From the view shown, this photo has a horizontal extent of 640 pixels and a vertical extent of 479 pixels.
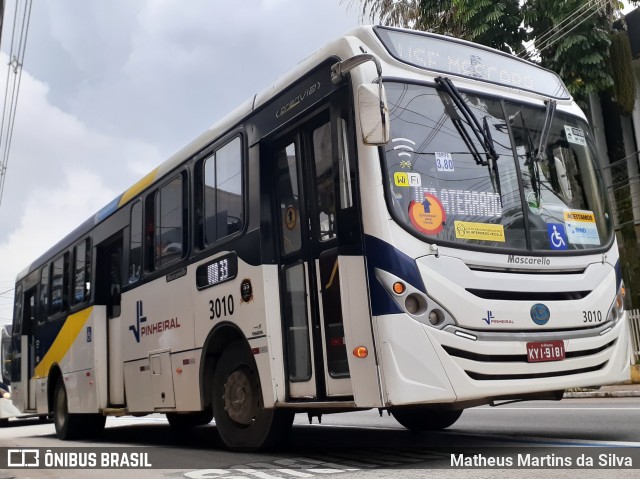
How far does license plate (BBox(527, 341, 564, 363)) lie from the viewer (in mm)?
6328

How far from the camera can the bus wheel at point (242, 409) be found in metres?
7.56

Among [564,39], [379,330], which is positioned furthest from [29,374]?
[564,39]

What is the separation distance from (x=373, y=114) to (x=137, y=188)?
571 cm

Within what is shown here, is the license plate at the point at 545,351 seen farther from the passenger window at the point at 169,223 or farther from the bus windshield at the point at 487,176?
the passenger window at the point at 169,223

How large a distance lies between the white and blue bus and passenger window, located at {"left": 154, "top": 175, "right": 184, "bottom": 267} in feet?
0.86

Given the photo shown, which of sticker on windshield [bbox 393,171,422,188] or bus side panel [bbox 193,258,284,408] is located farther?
bus side panel [bbox 193,258,284,408]

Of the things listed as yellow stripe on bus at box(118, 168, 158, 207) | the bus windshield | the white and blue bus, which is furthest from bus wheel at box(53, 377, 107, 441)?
the bus windshield

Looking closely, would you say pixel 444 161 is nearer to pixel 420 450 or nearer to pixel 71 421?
pixel 420 450

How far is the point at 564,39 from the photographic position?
1855 cm

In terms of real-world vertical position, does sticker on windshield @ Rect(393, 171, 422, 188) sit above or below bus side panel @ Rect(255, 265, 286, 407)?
above

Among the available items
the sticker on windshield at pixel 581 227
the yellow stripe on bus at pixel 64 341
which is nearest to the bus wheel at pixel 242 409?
the sticker on windshield at pixel 581 227

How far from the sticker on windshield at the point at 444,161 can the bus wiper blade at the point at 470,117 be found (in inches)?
13.8

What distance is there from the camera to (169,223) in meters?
9.62

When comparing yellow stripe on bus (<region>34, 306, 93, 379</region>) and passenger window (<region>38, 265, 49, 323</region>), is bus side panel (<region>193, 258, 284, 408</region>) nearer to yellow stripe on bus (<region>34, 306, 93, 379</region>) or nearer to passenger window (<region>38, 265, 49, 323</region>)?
yellow stripe on bus (<region>34, 306, 93, 379</region>)
